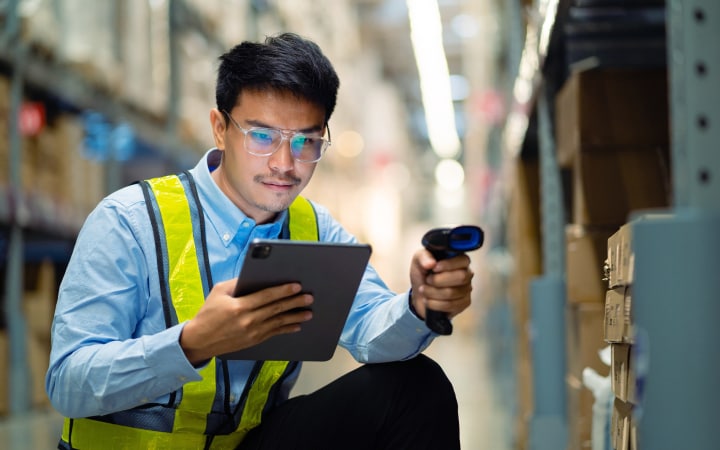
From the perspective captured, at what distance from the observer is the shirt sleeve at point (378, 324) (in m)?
1.96

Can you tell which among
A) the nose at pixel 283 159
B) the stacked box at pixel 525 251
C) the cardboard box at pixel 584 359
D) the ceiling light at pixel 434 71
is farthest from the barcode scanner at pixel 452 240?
the ceiling light at pixel 434 71

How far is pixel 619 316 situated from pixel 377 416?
53 cm

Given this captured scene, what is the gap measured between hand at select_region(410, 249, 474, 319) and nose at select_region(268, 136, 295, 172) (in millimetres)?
325

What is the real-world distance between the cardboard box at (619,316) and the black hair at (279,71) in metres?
0.71

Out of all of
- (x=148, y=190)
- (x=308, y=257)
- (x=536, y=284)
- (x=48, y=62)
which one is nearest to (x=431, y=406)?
(x=308, y=257)

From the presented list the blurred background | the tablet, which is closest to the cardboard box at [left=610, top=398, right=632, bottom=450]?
the blurred background

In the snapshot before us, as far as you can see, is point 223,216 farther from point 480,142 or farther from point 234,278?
point 480,142

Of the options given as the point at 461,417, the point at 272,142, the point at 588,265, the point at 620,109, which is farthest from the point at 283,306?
the point at 461,417

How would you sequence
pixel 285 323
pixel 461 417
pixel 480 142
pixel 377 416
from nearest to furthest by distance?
1. pixel 285 323
2. pixel 377 416
3. pixel 461 417
4. pixel 480 142

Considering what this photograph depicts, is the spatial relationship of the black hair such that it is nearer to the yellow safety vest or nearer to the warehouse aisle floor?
the yellow safety vest

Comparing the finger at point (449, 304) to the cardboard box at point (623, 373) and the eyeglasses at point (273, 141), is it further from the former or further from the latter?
the eyeglasses at point (273, 141)

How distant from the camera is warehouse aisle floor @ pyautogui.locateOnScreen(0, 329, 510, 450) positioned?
4094 millimetres

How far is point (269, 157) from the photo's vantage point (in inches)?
78.2

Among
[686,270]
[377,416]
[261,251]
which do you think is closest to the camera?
[686,270]
